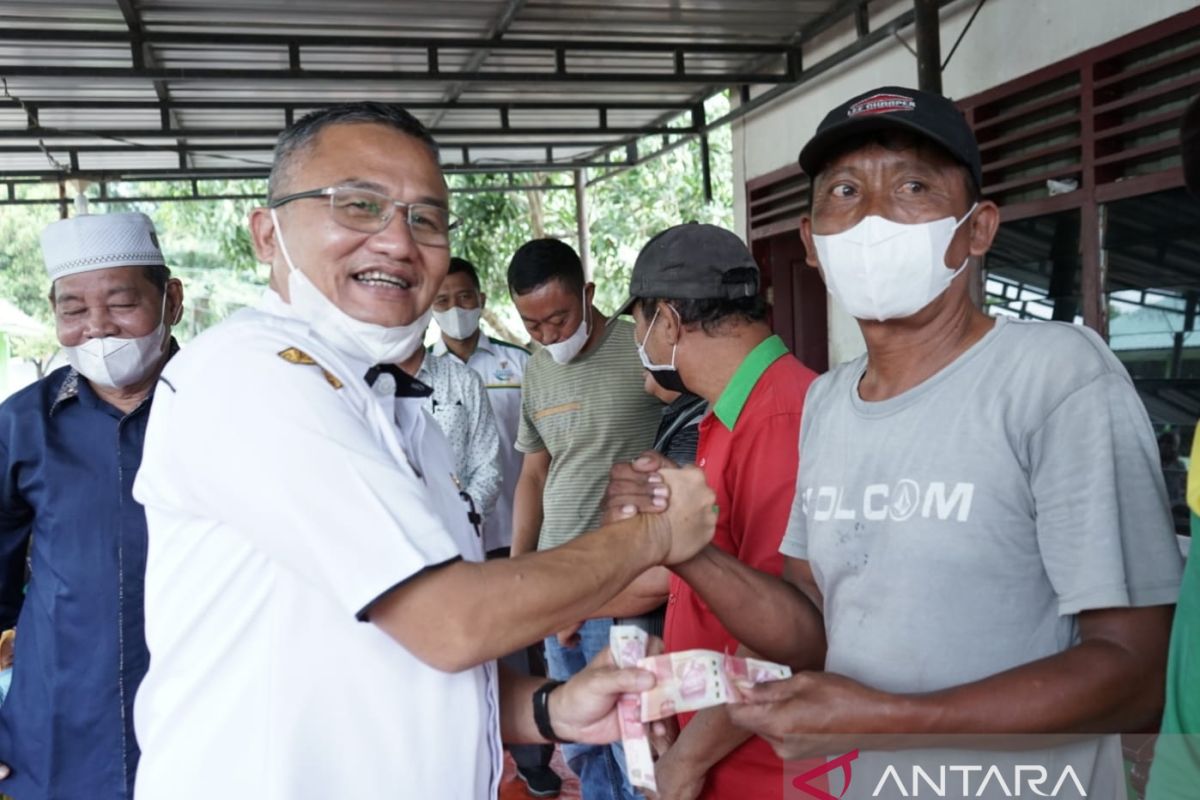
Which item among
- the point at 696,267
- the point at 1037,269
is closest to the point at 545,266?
the point at 696,267

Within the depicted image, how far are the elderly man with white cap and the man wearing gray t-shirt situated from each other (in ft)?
5.40

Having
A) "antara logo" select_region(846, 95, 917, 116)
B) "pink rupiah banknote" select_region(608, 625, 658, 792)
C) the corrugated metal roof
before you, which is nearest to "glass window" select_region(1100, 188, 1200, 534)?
the corrugated metal roof

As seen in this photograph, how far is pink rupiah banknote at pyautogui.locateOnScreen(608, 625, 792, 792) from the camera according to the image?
1.56 meters

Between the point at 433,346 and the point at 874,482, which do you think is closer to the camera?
the point at 874,482

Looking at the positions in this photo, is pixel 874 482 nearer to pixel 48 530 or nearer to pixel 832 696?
pixel 832 696

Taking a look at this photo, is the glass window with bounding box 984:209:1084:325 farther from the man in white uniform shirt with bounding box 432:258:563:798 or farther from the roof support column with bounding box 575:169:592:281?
the roof support column with bounding box 575:169:592:281

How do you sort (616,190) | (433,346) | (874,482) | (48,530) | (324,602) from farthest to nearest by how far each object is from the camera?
(616,190) → (433,346) → (48,530) → (874,482) → (324,602)

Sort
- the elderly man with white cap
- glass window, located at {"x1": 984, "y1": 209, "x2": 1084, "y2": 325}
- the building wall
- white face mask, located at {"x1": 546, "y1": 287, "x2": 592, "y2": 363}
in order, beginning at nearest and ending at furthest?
the elderly man with white cap
white face mask, located at {"x1": 546, "y1": 287, "x2": 592, "y2": 363}
the building wall
glass window, located at {"x1": 984, "y1": 209, "x2": 1084, "y2": 325}

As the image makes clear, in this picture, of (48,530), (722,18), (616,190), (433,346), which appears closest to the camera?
(48,530)

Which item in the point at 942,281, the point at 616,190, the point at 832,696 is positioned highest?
the point at 616,190

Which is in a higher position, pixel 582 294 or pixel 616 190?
pixel 616 190

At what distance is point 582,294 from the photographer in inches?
170

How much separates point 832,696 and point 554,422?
2.75 metres

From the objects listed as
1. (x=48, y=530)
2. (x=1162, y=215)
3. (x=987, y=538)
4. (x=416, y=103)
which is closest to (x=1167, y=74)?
(x=1162, y=215)
